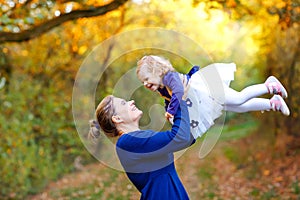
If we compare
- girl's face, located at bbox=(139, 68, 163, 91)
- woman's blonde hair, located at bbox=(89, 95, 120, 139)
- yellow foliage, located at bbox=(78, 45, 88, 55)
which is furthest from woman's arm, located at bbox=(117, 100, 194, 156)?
yellow foliage, located at bbox=(78, 45, 88, 55)

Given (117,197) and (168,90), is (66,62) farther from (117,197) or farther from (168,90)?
(168,90)

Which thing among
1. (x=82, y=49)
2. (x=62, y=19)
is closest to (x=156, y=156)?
(x=62, y=19)

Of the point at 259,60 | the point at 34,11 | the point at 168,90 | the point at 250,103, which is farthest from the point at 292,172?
the point at 168,90

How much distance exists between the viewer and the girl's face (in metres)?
3.06

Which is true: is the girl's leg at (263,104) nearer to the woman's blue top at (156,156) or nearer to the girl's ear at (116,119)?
the woman's blue top at (156,156)

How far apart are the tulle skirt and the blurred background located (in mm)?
2690

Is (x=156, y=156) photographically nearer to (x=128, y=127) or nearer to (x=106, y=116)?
(x=128, y=127)

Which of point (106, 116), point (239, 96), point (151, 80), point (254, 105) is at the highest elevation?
point (151, 80)

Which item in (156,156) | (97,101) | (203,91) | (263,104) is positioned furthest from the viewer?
(97,101)

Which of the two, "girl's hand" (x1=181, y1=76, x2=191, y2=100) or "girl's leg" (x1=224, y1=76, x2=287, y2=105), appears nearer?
"girl's hand" (x1=181, y1=76, x2=191, y2=100)

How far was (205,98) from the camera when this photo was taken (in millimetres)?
3367

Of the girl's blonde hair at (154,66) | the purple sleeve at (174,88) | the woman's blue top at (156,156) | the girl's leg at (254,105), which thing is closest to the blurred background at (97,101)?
the girl's leg at (254,105)

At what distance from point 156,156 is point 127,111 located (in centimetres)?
29

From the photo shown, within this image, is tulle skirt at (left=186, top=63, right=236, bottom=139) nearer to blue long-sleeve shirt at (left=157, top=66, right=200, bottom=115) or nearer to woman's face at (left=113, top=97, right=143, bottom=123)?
blue long-sleeve shirt at (left=157, top=66, right=200, bottom=115)
